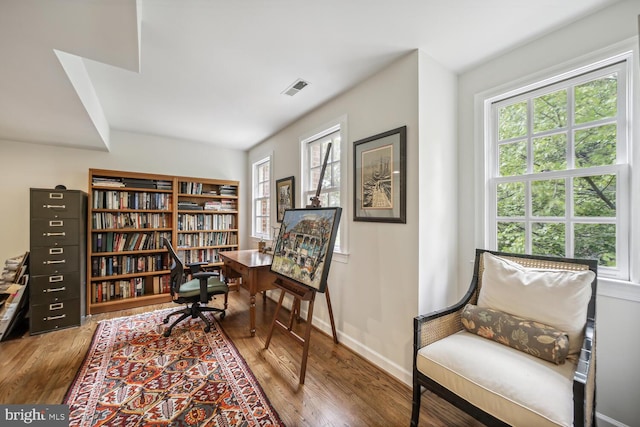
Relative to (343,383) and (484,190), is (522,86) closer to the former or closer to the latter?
(484,190)

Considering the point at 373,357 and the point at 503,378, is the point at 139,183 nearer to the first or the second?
the point at 373,357

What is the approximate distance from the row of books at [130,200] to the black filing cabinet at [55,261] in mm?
462

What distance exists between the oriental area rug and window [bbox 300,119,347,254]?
1.44 meters

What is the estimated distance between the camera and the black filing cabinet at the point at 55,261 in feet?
9.27

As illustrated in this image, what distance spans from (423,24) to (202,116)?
2728mm

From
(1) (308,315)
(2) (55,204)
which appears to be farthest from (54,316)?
(1) (308,315)

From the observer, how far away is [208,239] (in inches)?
173

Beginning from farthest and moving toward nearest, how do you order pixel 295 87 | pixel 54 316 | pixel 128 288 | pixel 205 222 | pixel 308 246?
pixel 205 222 → pixel 128 288 → pixel 54 316 → pixel 295 87 → pixel 308 246

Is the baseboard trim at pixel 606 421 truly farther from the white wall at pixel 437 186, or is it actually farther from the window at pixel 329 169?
the window at pixel 329 169

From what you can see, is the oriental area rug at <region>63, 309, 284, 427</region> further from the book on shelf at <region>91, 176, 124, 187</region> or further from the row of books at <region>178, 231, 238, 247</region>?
the book on shelf at <region>91, 176, 124, 187</region>

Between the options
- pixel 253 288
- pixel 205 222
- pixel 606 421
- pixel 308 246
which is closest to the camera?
pixel 606 421

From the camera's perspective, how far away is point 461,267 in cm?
221

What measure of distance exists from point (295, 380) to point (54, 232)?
3158mm

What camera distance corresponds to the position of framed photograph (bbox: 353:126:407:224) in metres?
2.07
